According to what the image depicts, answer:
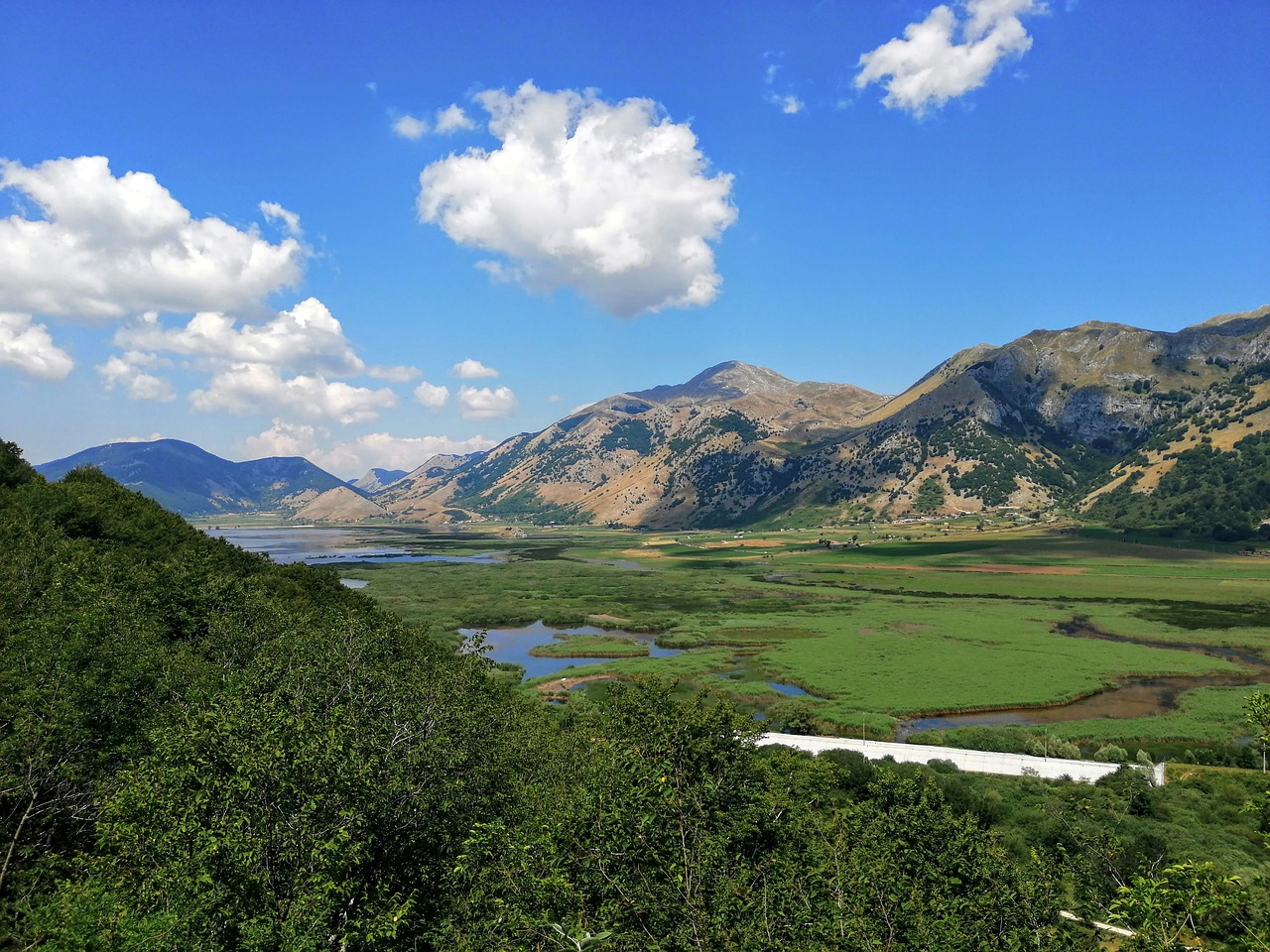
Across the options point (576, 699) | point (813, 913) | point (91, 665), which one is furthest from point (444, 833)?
point (576, 699)

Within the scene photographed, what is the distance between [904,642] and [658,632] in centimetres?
4320

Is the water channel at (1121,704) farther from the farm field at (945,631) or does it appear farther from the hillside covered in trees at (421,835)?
the hillside covered in trees at (421,835)

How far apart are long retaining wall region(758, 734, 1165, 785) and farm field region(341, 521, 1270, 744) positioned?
8481 millimetres

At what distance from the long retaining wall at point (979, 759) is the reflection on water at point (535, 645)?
43.5 metres

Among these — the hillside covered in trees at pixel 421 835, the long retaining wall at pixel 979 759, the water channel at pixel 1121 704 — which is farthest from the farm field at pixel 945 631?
the hillside covered in trees at pixel 421 835

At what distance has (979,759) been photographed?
5409 cm

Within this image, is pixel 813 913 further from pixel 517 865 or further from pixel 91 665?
pixel 91 665

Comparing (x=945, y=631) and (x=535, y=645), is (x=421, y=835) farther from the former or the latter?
(x=945, y=631)

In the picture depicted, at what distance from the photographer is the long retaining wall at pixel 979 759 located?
2014 inches

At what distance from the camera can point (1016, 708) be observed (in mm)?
73125

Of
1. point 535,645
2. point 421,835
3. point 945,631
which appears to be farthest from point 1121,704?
point 421,835

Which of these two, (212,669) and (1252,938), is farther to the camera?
(212,669)

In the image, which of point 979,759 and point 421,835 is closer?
point 421,835

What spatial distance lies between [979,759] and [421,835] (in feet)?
171
